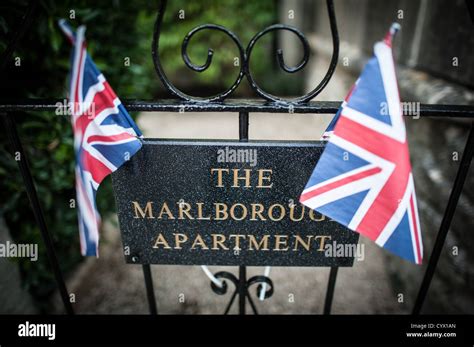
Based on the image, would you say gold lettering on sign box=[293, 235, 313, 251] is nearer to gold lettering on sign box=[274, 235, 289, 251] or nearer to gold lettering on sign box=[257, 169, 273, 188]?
gold lettering on sign box=[274, 235, 289, 251]

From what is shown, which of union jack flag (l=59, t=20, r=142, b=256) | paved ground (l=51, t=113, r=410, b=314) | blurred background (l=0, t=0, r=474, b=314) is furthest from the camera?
paved ground (l=51, t=113, r=410, b=314)

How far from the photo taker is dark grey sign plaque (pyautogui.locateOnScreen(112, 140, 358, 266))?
108cm

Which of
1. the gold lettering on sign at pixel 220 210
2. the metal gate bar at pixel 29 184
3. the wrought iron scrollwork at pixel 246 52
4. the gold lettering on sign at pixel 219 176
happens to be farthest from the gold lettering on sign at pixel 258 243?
the metal gate bar at pixel 29 184

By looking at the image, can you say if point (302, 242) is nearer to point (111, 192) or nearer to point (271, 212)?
point (271, 212)

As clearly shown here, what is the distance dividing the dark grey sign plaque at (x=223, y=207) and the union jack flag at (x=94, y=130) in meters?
0.08

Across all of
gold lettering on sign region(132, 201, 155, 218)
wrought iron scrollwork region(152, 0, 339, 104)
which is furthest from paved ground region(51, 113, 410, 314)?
wrought iron scrollwork region(152, 0, 339, 104)

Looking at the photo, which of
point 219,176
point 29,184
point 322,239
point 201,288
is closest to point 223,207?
point 219,176

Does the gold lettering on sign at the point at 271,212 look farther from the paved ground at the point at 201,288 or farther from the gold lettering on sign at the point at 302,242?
the paved ground at the point at 201,288

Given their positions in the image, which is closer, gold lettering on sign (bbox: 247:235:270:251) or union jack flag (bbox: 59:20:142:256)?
union jack flag (bbox: 59:20:142:256)

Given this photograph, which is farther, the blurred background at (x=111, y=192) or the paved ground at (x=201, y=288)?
the paved ground at (x=201, y=288)

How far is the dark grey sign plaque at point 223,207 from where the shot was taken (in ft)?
3.55

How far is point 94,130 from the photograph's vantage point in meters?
1.01

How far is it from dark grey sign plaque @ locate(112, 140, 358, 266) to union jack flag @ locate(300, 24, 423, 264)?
0.15 meters

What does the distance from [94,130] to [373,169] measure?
31.8 inches
